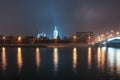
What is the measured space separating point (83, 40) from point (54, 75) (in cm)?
6180

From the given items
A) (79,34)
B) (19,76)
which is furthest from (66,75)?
(79,34)

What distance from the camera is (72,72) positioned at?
22.6 metres

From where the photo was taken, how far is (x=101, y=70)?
24.0 m

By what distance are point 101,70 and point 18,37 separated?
57.2 m

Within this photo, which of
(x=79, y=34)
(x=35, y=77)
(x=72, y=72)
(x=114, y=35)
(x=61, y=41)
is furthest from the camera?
(x=79, y=34)

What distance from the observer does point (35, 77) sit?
66.9 feet

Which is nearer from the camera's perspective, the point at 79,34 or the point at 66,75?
the point at 66,75

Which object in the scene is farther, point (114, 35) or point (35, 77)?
point (114, 35)

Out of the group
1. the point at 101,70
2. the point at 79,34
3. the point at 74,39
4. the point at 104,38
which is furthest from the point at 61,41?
the point at 101,70

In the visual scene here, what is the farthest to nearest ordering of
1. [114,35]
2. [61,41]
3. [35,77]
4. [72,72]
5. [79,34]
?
1. [79,34]
2. [61,41]
3. [114,35]
4. [72,72]
5. [35,77]

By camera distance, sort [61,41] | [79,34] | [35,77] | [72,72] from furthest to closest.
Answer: [79,34], [61,41], [72,72], [35,77]

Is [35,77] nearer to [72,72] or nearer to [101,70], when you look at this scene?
[72,72]

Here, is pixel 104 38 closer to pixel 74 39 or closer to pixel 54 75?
pixel 74 39

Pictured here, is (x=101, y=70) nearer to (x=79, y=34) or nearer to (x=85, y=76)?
(x=85, y=76)
